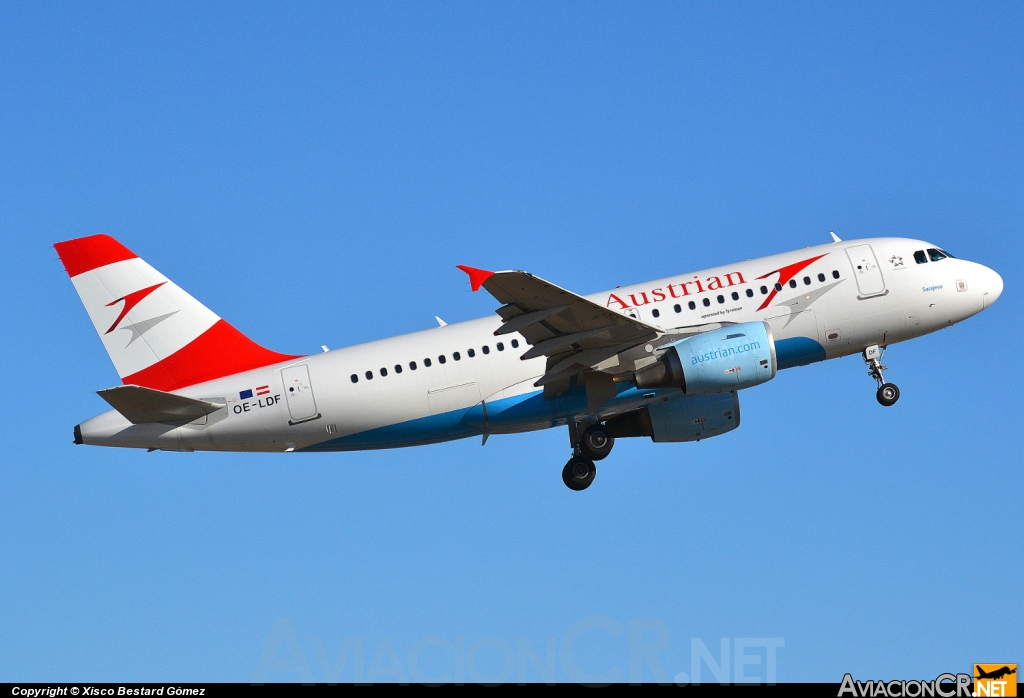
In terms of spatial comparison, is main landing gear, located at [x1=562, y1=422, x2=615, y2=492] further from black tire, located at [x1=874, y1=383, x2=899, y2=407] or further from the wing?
black tire, located at [x1=874, y1=383, x2=899, y2=407]

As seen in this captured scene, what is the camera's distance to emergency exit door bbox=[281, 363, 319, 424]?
3759cm

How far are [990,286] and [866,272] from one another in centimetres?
467

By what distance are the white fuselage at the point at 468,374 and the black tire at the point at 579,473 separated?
96.6 inches

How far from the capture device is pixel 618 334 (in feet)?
117

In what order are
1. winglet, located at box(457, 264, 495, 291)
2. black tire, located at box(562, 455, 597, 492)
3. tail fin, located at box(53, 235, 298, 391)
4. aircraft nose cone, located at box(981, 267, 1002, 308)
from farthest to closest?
1. black tire, located at box(562, 455, 597, 492)
2. aircraft nose cone, located at box(981, 267, 1002, 308)
3. tail fin, located at box(53, 235, 298, 391)
4. winglet, located at box(457, 264, 495, 291)

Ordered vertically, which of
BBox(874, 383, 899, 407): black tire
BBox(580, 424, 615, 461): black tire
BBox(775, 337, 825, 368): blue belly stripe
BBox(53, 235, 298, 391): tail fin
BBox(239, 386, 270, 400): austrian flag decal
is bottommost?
BBox(580, 424, 615, 461): black tire

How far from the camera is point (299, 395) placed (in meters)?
37.7

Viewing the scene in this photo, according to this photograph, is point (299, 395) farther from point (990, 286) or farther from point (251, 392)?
point (990, 286)

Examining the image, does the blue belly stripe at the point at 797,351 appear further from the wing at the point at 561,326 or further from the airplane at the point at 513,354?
the wing at the point at 561,326

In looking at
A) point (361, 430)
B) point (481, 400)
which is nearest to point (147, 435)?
point (361, 430)

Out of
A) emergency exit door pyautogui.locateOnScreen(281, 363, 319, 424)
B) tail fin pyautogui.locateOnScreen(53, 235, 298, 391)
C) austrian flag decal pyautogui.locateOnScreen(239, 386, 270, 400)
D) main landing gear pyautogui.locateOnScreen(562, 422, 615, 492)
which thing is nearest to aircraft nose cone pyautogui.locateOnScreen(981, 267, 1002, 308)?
main landing gear pyautogui.locateOnScreen(562, 422, 615, 492)

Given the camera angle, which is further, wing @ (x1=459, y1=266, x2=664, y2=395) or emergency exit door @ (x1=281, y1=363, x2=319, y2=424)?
emergency exit door @ (x1=281, y1=363, x2=319, y2=424)

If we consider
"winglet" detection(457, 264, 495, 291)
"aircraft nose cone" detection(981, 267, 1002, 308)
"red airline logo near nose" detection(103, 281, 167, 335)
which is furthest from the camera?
"aircraft nose cone" detection(981, 267, 1002, 308)

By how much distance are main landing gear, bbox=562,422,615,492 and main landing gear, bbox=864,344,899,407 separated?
885cm
